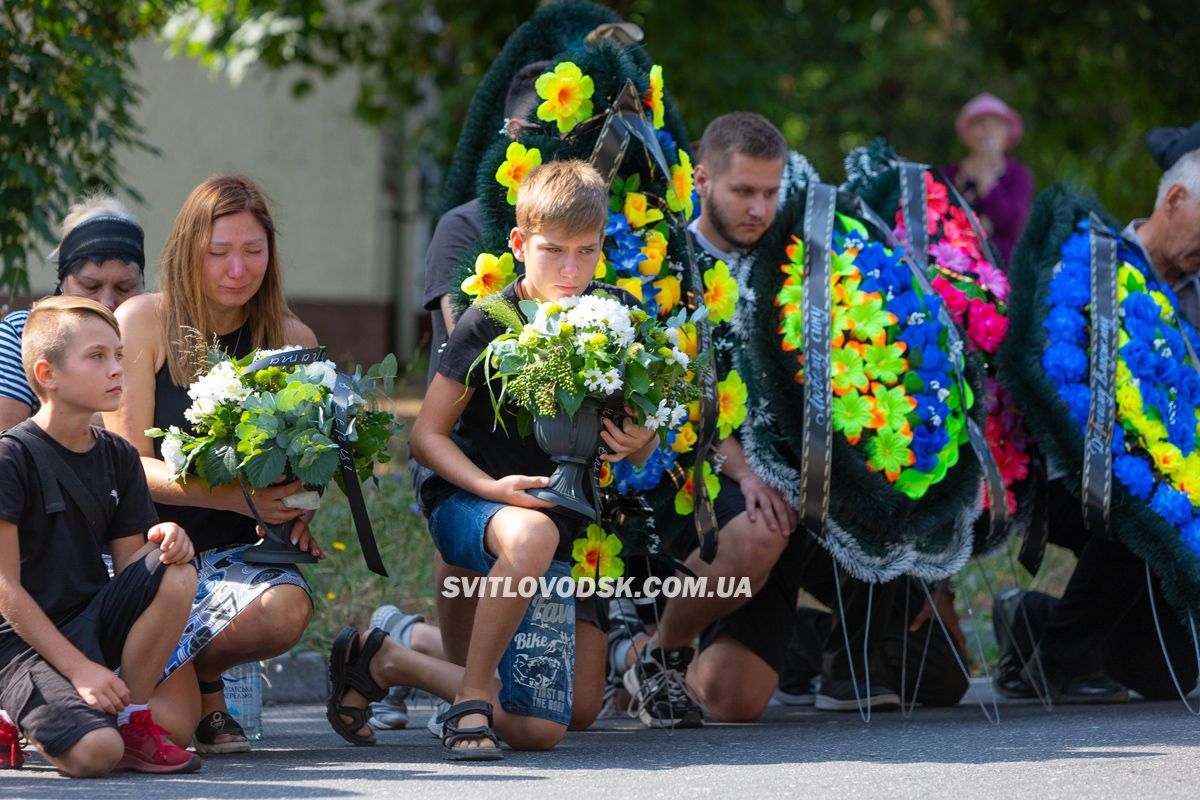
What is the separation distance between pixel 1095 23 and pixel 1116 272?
8129 mm

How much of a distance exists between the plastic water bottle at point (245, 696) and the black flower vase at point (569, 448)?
1.13 m

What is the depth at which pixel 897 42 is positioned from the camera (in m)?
Answer: 17.3

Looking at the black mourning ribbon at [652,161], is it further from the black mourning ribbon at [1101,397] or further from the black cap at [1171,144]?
the black cap at [1171,144]

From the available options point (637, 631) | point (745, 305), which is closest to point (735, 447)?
point (745, 305)

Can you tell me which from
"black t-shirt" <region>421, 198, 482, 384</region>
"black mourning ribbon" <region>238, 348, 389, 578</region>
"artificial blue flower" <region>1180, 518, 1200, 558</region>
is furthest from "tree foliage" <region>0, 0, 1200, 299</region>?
"artificial blue flower" <region>1180, 518, 1200, 558</region>

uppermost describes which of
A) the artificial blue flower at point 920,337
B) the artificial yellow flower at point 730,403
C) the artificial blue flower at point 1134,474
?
the artificial blue flower at point 920,337

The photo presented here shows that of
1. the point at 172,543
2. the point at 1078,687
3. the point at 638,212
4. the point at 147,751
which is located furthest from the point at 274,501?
the point at 1078,687

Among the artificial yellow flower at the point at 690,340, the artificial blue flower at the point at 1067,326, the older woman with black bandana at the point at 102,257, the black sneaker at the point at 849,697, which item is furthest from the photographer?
the black sneaker at the point at 849,697

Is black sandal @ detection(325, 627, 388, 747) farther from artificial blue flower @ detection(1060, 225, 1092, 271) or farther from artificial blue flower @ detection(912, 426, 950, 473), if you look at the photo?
artificial blue flower @ detection(1060, 225, 1092, 271)

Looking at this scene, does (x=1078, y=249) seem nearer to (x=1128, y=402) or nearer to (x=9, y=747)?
(x=1128, y=402)

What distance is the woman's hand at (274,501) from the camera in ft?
14.6

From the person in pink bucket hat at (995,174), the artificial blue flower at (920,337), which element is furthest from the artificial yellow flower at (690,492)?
the person in pink bucket hat at (995,174)

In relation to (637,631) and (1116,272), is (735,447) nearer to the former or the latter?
(637,631)

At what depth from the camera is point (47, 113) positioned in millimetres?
7309
